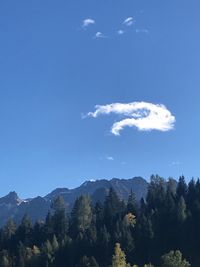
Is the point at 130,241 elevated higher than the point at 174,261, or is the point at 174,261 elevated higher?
the point at 130,241

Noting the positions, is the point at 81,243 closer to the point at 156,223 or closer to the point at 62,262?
the point at 62,262

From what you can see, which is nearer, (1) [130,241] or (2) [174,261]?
(2) [174,261]

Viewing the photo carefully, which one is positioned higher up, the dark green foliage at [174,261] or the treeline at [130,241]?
the treeline at [130,241]

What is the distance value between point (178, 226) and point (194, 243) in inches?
328

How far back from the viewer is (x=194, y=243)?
515ft

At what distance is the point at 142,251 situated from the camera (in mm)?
158250

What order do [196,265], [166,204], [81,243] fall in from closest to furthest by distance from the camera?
[196,265] → [81,243] → [166,204]

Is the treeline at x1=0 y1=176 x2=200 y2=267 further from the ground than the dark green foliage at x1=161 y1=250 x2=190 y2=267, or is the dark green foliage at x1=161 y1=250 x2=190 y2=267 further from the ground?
the treeline at x1=0 y1=176 x2=200 y2=267

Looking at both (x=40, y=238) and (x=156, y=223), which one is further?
(x=40, y=238)

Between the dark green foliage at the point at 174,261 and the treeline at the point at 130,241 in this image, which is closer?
the dark green foliage at the point at 174,261

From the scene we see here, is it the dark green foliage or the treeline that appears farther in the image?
the treeline

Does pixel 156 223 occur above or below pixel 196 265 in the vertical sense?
above

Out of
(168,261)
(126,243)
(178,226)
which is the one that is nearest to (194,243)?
(178,226)

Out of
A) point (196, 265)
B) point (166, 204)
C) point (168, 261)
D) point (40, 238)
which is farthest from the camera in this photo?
point (40, 238)
